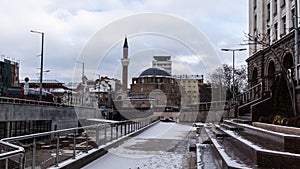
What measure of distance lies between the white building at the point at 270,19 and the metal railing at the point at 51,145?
16206mm

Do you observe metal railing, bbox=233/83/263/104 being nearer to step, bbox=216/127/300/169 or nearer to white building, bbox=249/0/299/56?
white building, bbox=249/0/299/56

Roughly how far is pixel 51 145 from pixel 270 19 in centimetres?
2657

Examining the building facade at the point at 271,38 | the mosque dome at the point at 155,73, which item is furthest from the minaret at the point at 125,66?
the building facade at the point at 271,38

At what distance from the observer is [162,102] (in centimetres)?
9369

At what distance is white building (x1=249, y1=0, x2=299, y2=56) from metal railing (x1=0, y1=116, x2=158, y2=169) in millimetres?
16206

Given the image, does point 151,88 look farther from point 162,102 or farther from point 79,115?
point 79,115

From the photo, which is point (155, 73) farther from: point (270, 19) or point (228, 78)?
point (270, 19)

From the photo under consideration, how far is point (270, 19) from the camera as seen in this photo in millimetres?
30438

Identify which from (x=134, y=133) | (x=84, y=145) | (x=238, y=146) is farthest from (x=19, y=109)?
(x=238, y=146)

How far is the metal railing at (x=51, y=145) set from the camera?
5.33m

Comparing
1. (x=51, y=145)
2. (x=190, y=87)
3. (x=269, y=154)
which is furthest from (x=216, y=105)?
(x=190, y=87)

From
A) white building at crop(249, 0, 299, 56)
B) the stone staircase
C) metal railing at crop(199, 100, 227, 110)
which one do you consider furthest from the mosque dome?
the stone staircase

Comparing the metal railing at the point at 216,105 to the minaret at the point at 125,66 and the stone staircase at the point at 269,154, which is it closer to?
the minaret at the point at 125,66

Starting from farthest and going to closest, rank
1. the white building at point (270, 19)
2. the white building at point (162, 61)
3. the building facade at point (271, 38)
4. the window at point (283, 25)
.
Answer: the white building at point (162, 61)
the window at point (283, 25)
the white building at point (270, 19)
the building facade at point (271, 38)
